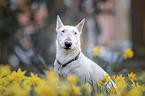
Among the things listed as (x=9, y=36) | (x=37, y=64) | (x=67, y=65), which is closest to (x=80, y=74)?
(x=67, y=65)

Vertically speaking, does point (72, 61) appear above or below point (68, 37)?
below

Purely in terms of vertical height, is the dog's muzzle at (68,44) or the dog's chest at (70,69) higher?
the dog's muzzle at (68,44)

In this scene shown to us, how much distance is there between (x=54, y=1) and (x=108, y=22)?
10790mm

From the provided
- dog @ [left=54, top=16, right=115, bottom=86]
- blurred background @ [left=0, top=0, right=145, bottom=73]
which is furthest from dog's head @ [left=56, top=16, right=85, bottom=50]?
blurred background @ [left=0, top=0, right=145, bottom=73]

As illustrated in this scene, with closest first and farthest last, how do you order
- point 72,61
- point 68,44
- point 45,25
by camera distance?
point 68,44 → point 72,61 → point 45,25

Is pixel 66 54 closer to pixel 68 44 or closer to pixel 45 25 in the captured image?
pixel 68 44

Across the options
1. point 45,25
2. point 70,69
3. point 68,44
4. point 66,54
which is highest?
point 45,25

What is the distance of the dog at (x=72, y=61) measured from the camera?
184 centimetres

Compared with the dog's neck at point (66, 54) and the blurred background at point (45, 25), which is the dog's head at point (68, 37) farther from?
the blurred background at point (45, 25)

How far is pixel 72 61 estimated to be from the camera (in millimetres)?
1911

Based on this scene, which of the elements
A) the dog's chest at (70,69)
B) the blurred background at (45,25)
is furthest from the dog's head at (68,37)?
the blurred background at (45,25)

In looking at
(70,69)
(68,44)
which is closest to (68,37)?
(68,44)

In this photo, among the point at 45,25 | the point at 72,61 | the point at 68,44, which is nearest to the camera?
the point at 68,44

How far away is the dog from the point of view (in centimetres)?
184
